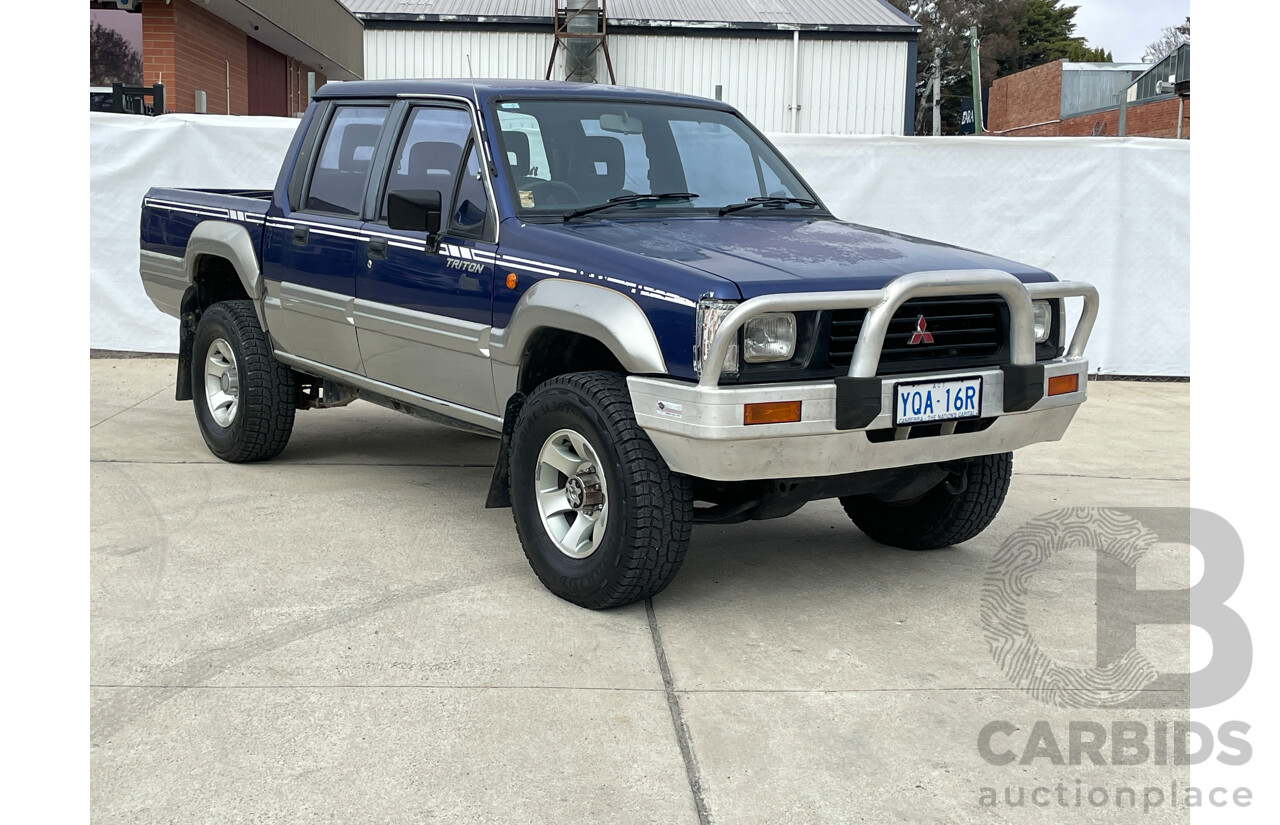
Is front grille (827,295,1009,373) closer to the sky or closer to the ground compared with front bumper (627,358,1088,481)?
closer to the sky

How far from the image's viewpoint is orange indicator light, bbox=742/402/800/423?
A: 161 inches

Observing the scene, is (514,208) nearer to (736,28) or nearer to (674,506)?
(674,506)

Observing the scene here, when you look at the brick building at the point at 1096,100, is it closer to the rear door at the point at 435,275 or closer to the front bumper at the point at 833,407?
the rear door at the point at 435,275

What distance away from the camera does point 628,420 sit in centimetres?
443

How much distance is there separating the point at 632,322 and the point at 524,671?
121cm

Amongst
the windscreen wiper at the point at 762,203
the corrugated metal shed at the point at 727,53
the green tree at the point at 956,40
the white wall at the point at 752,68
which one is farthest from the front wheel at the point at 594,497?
the green tree at the point at 956,40

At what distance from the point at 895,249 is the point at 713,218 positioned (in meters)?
0.81

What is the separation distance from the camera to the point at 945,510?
17.6 ft

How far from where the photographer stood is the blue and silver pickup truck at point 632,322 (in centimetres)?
421

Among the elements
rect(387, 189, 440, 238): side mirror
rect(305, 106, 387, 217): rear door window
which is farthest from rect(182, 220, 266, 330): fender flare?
rect(387, 189, 440, 238): side mirror

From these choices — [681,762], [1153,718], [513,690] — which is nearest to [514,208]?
[513,690]

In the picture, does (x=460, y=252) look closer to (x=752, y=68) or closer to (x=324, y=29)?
(x=324, y=29)

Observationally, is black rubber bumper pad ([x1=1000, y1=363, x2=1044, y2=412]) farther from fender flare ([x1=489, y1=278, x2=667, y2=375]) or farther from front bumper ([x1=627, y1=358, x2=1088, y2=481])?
fender flare ([x1=489, y1=278, x2=667, y2=375])

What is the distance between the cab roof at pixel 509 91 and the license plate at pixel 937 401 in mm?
2036
